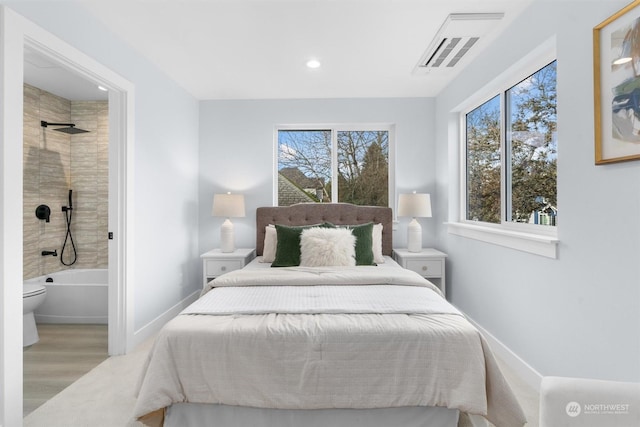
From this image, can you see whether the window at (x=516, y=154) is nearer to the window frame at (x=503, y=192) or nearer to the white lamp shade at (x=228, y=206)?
the window frame at (x=503, y=192)

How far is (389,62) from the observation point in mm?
3125

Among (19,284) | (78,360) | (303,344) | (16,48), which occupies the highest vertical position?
(16,48)

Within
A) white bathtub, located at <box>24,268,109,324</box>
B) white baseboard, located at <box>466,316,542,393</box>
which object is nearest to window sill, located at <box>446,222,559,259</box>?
white baseboard, located at <box>466,316,542,393</box>

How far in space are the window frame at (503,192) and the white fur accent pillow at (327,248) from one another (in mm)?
1110

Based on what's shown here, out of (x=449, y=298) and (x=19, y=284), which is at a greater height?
(x=19, y=284)

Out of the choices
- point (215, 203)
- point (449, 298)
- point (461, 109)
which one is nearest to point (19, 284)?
point (215, 203)

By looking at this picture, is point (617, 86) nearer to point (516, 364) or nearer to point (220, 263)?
point (516, 364)

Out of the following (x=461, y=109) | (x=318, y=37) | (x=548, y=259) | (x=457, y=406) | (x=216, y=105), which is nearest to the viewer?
(x=457, y=406)

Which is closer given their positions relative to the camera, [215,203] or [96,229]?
[215,203]

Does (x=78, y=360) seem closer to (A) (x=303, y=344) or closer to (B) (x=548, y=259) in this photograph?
(A) (x=303, y=344)

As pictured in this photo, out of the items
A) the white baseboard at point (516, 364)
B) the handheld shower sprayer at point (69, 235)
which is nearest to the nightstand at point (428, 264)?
the white baseboard at point (516, 364)

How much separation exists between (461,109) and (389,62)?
0.99 m

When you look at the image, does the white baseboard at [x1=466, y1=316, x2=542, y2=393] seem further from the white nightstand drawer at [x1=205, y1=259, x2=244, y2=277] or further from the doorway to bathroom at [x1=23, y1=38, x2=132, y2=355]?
the doorway to bathroom at [x1=23, y1=38, x2=132, y2=355]

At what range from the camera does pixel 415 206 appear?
3756 mm
